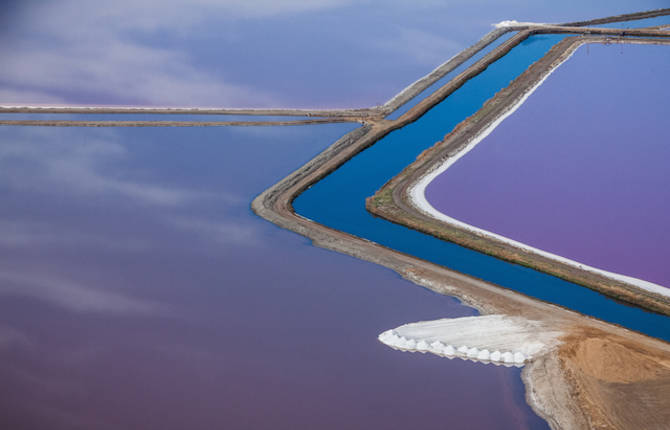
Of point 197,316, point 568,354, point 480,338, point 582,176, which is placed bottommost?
point 568,354

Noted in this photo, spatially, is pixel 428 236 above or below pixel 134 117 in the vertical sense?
below

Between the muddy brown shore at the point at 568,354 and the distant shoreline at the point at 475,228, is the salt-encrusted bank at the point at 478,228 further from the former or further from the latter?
the muddy brown shore at the point at 568,354

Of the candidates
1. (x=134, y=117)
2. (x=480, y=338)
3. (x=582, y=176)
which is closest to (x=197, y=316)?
(x=480, y=338)

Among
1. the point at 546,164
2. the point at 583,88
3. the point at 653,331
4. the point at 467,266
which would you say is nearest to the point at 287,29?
the point at 583,88

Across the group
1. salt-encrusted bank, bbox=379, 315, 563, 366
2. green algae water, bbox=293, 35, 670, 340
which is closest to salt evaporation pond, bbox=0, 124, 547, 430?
salt-encrusted bank, bbox=379, 315, 563, 366

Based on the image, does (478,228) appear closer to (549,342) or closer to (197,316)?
(549,342)

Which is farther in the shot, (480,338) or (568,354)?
(480,338)
